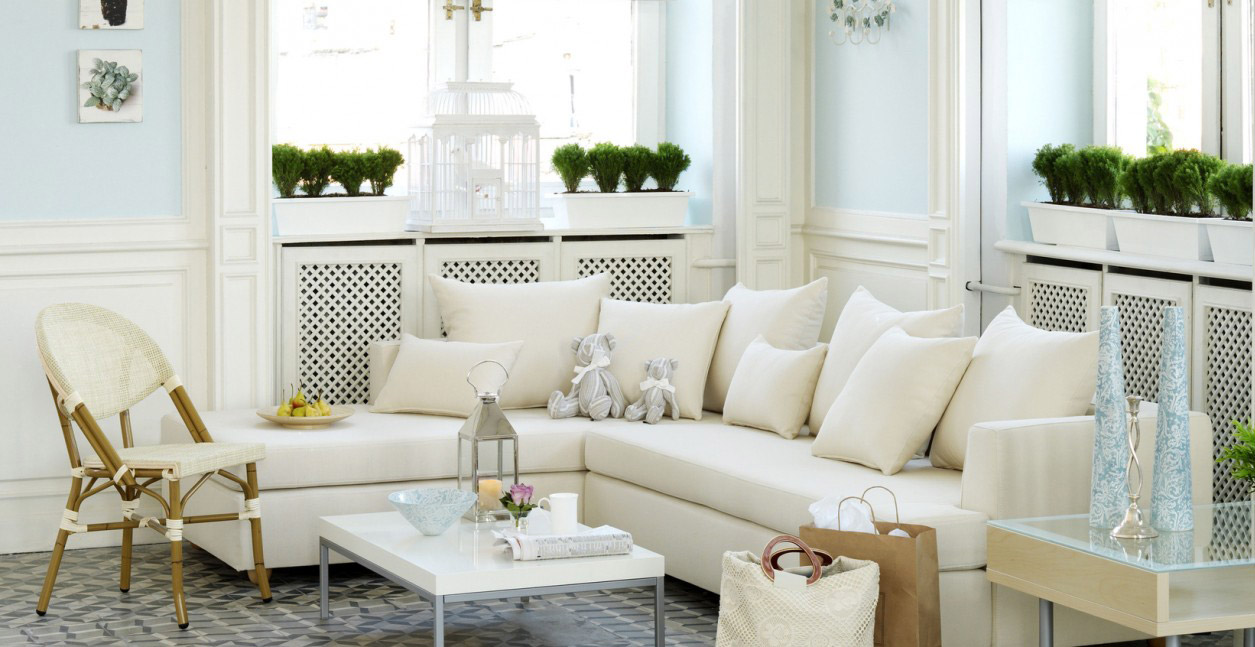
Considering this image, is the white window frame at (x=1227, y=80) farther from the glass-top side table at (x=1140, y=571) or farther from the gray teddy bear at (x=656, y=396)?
the gray teddy bear at (x=656, y=396)

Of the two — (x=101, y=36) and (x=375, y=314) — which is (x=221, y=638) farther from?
(x=101, y=36)

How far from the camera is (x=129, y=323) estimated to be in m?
4.96

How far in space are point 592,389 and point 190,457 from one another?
1.45m

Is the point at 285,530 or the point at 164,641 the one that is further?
the point at 285,530

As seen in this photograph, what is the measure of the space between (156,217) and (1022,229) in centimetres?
307

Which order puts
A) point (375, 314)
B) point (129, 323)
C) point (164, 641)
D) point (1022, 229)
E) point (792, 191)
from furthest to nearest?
point (792, 191)
point (375, 314)
point (1022, 229)
point (129, 323)
point (164, 641)

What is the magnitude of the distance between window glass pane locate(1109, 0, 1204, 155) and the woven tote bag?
80.6 inches

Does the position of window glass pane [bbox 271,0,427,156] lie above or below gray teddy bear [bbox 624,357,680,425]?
above

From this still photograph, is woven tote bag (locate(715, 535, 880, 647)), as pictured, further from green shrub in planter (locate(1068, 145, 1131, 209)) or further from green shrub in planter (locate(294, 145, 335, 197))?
green shrub in planter (locate(294, 145, 335, 197))

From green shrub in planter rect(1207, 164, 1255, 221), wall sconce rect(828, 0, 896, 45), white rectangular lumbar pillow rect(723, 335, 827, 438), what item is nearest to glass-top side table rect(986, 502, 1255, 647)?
green shrub in planter rect(1207, 164, 1255, 221)

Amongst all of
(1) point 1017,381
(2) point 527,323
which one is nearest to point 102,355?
(2) point 527,323

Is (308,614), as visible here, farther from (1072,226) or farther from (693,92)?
(693,92)

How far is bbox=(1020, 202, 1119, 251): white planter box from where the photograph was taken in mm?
4836

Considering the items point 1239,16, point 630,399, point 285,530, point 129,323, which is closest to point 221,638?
point 285,530
